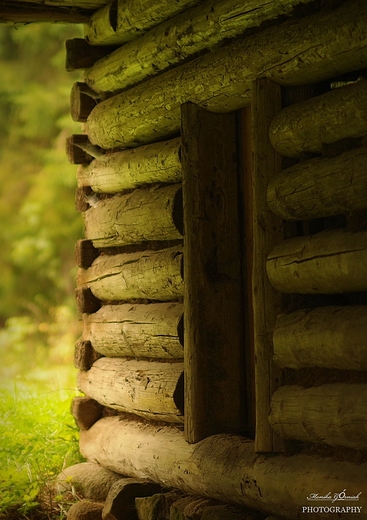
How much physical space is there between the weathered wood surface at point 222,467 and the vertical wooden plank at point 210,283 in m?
0.23

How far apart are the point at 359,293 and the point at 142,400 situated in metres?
1.93

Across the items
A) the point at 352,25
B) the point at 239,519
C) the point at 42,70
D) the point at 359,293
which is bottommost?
the point at 239,519

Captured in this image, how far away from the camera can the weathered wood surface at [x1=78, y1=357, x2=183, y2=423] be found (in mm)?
5609

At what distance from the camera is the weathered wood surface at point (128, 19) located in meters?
5.80

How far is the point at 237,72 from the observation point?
16.6 ft

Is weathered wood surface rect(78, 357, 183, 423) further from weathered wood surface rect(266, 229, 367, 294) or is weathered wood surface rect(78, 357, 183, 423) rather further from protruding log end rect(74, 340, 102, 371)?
weathered wood surface rect(266, 229, 367, 294)

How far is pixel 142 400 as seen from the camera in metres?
5.93

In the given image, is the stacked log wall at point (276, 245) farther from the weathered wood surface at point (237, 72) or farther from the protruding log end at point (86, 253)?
the protruding log end at point (86, 253)

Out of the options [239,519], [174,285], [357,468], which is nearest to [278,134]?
[174,285]

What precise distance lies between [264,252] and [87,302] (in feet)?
8.24

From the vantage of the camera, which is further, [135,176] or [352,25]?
[135,176]

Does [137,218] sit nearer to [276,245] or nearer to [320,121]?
[276,245]

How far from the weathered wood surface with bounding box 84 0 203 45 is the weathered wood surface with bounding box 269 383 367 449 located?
2.62 m

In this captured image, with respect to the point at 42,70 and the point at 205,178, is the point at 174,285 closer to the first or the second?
the point at 205,178
